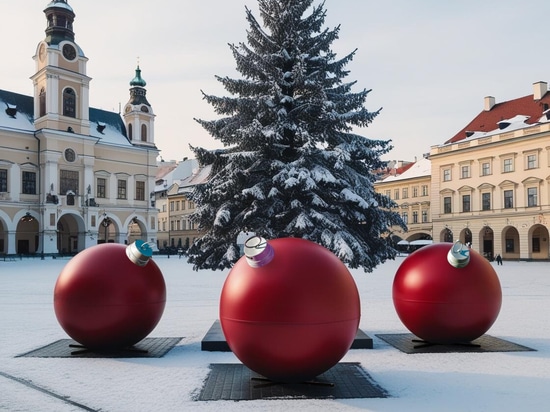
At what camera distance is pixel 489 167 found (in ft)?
172

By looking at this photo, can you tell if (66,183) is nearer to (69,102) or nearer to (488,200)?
(69,102)

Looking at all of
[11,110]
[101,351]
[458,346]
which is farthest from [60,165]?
[458,346]

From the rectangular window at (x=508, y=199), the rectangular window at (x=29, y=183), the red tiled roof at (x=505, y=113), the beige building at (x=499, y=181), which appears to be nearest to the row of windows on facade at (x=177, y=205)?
the rectangular window at (x=29, y=183)

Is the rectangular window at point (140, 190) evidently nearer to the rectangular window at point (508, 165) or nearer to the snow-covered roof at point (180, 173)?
the snow-covered roof at point (180, 173)

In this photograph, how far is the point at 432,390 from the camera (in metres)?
6.22

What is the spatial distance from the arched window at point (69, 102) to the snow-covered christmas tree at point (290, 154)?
35906mm

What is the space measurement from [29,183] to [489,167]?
1674 inches

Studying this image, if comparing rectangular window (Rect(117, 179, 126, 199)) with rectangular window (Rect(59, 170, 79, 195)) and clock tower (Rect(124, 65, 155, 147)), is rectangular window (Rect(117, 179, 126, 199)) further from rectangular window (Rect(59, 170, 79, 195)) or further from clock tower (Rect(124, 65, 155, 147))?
clock tower (Rect(124, 65, 155, 147))

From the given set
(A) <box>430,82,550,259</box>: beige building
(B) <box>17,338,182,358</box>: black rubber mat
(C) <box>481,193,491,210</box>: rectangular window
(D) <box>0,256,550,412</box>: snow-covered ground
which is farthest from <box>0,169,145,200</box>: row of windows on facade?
(B) <box>17,338,182,358</box>: black rubber mat

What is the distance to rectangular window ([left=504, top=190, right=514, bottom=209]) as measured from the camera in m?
50.5

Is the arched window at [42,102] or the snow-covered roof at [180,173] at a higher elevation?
the arched window at [42,102]

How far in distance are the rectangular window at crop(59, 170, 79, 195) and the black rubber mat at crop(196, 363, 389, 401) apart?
50.0 meters

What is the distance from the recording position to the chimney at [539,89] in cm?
5225

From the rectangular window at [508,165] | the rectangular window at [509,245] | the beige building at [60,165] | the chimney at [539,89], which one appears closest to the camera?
the rectangular window at [508,165]
